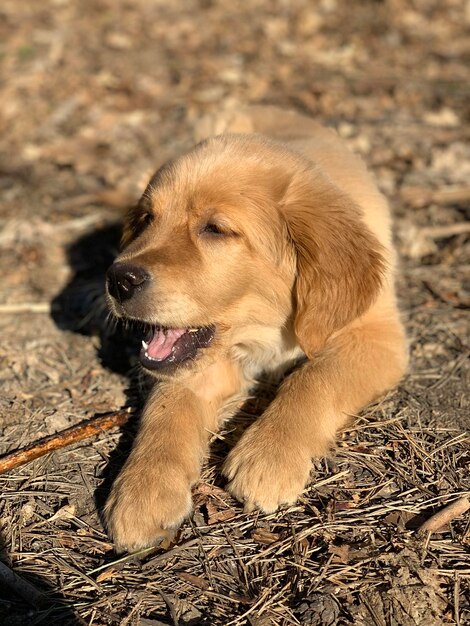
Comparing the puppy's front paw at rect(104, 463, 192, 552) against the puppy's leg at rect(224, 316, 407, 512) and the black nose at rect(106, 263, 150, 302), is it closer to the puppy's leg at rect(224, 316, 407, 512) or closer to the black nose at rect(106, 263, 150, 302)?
the puppy's leg at rect(224, 316, 407, 512)

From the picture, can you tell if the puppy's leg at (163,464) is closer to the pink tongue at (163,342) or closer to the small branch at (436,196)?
the pink tongue at (163,342)

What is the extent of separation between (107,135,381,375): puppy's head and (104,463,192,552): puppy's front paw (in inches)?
21.9

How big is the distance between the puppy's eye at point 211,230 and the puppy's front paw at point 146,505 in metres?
1.06

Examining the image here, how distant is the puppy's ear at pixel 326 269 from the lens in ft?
10.6

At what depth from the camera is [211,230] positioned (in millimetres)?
3285

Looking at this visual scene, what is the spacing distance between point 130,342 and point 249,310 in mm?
1211

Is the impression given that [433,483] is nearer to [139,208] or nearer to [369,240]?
[369,240]

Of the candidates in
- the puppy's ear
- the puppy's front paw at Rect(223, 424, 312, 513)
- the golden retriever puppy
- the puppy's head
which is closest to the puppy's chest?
the golden retriever puppy

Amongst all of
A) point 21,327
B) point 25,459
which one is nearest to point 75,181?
point 21,327

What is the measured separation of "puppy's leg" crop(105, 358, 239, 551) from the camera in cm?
277

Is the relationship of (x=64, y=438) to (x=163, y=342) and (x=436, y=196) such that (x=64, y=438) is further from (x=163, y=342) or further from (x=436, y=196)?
(x=436, y=196)

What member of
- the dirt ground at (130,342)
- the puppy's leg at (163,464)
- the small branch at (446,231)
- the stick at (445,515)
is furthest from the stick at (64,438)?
the small branch at (446,231)

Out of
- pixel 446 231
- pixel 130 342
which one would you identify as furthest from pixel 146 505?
pixel 446 231

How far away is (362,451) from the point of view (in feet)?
10.5
